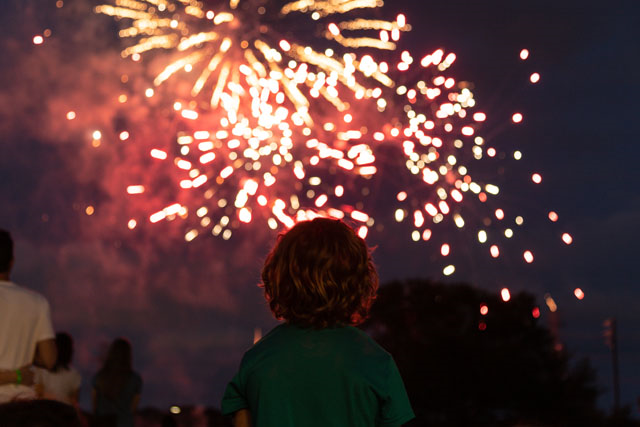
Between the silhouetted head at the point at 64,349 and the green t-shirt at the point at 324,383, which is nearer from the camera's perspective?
the green t-shirt at the point at 324,383

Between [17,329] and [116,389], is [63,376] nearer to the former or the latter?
[116,389]

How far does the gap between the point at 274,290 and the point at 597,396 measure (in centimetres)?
3542

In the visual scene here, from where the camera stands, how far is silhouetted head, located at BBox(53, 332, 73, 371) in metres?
8.82

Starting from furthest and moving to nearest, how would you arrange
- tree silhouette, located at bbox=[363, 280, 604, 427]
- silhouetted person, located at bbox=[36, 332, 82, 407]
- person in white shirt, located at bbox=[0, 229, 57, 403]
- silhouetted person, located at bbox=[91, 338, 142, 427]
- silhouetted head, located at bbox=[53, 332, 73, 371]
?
tree silhouette, located at bbox=[363, 280, 604, 427]
silhouetted person, located at bbox=[91, 338, 142, 427]
silhouetted head, located at bbox=[53, 332, 73, 371]
silhouetted person, located at bbox=[36, 332, 82, 407]
person in white shirt, located at bbox=[0, 229, 57, 403]

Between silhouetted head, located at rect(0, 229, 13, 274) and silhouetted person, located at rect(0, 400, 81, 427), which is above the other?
silhouetted head, located at rect(0, 229, 13, 274)

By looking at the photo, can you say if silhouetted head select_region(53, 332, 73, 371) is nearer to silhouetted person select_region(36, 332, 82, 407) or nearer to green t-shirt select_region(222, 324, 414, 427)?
silhouetted person select_region(36, 332, 82, 407)

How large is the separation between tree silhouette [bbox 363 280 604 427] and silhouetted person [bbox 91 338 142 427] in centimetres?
2580

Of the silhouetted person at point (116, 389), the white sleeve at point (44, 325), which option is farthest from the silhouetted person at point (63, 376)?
the white sleeve at point (44, 325)

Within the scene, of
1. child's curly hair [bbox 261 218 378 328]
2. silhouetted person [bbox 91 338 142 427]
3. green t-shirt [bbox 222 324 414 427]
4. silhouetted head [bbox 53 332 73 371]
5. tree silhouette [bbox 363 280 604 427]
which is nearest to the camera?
green t-shirt [bbox 222 324 414 427]

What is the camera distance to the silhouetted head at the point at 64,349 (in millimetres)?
8820

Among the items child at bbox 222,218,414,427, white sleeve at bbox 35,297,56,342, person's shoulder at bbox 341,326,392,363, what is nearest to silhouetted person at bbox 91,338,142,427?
white sleeve at bbox 35,297,56,342

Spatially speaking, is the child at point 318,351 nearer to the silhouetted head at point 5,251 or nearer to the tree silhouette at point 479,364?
the silhouetted head at point 5,251

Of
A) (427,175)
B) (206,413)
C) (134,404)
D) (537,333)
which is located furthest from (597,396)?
(134,404)

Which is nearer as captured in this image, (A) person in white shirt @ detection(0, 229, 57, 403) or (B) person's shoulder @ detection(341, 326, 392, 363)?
(B) person's shoulder @ detection(341, 326, 392, 363)
